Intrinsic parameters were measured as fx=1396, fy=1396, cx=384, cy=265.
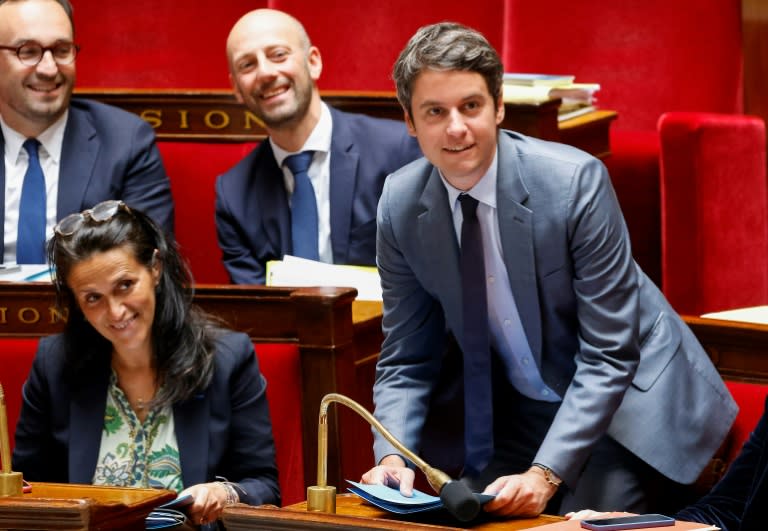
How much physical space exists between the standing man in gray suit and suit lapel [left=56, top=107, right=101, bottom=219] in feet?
2.43

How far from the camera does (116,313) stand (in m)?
1.32

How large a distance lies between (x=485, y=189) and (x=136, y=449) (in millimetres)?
421

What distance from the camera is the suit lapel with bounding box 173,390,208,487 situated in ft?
4.32

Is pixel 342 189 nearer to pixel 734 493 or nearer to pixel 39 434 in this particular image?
pixel 39 434

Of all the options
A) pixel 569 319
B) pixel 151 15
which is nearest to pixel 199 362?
pixel 569 319

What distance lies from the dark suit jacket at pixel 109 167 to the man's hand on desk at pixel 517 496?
36.0 inches

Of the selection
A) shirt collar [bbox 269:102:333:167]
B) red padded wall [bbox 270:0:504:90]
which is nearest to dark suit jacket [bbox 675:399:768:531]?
shirt collar [bbox 269:102:333:167]

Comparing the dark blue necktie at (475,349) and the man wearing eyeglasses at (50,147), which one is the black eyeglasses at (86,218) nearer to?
the dark blue necktie at (475,349)

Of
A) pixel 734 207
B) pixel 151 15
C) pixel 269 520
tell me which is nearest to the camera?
pixel 269 520

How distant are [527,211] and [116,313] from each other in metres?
0.41

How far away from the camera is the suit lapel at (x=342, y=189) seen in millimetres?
1820

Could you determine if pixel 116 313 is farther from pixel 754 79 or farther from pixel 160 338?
pixel 754 79

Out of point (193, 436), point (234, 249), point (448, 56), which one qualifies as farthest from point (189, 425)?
point (234, 249)

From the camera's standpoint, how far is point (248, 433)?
4.39ft
